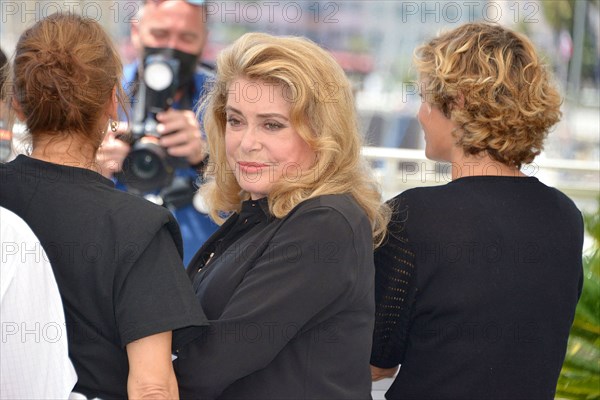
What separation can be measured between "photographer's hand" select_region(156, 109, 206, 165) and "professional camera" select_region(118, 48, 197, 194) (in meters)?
0.03

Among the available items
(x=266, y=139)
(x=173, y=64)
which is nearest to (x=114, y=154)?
(x=173, y=64)

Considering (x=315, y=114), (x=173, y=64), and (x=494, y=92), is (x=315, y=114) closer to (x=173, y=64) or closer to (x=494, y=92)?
(x=494, y=92)

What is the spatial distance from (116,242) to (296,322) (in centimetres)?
38

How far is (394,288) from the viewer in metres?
1.90

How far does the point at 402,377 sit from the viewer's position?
6.31 ft

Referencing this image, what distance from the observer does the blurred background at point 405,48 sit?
6426mm

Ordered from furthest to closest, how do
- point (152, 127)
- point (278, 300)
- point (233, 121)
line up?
point (152, 127)
point (233, 121)
point (278, 300)

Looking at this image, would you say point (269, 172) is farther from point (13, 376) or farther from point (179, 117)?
point (179, 117)

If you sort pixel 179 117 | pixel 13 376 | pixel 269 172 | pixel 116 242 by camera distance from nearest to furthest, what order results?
pixel 13 376
pixel 116 242
pixel 269 172
pixel 179 117

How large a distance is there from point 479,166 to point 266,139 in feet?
1.61

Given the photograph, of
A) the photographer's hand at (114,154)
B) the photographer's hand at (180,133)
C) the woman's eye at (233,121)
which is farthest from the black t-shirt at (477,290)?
the photographer's hand at (114,154)

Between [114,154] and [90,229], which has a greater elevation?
[90,229]

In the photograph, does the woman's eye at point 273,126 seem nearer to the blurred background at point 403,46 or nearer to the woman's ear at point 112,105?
the woman's ear at point 112,105

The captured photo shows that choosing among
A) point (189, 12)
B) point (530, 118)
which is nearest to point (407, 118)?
point (189, 12)
